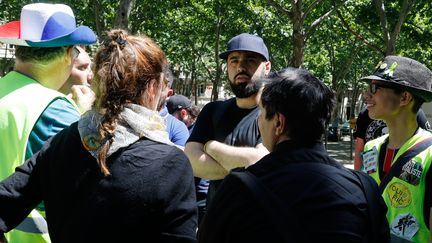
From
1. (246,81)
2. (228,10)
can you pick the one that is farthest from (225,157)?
(228,10)

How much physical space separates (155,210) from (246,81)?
186cm

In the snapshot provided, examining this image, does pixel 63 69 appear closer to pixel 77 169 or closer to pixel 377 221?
pixel 77 169

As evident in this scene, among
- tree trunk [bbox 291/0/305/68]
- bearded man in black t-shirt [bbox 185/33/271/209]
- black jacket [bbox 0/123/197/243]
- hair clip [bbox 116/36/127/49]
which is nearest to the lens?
black jacket [bbox 0/123/197/243]

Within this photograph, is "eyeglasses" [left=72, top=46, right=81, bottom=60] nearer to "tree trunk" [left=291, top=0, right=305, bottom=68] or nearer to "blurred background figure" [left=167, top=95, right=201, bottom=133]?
"blurred background figure" [left=167, top=95, right=201, bottom=133]

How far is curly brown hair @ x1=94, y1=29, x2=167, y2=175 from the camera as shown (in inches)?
79.2

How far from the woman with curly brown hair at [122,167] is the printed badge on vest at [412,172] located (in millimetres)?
1294

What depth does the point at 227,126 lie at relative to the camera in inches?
141

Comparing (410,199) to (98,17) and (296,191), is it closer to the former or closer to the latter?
(296,191)

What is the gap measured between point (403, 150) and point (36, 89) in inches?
74.2

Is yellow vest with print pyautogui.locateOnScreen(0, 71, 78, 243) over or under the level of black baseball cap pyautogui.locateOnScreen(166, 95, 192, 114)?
over

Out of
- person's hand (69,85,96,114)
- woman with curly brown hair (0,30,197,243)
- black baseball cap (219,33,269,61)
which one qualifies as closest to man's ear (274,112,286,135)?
woman with curly brown hair (0,30,197,243)

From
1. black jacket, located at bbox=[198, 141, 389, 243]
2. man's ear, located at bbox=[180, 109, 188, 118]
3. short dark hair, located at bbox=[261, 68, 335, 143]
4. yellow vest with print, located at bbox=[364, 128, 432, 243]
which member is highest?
short dark hair, located at bbox=[261, 68, 335, 143]

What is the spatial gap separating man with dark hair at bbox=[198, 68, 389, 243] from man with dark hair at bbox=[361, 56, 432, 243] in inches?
33.9

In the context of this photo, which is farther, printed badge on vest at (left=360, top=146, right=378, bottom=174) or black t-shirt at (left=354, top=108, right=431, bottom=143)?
black t-shirt at (left=354, top=108, right=431, bottom=143)
